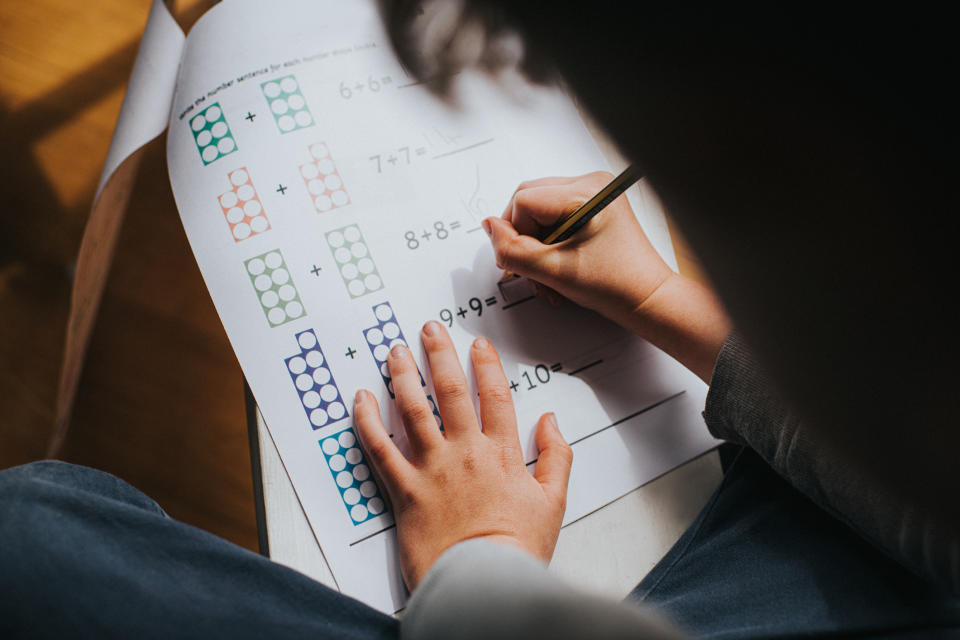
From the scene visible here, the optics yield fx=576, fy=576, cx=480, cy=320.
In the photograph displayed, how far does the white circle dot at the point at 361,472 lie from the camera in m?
0.35

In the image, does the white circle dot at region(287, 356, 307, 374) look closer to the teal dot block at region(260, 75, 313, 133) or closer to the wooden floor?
the teal dot block at region(260, 75, 313, 133)

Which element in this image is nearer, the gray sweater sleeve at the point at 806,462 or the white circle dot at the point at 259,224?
the gray sweater sleeve at the point at 806,462

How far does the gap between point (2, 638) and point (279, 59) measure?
0.38 m

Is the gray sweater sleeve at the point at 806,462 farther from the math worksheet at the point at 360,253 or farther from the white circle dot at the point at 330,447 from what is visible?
the white circle dot at the point at 330,447

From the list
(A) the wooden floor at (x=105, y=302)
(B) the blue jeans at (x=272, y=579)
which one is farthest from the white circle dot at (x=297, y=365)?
(A) the wooden floor at (x=105, y=302)

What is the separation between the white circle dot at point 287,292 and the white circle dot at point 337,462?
106 mm

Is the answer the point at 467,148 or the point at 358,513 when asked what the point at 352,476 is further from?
the point at 467,148

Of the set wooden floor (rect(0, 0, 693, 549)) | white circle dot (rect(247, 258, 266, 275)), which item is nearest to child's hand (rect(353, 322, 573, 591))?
white circle dot (rect(247, 258, 266, 275))

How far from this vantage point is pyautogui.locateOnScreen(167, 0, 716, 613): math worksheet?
0.36 m

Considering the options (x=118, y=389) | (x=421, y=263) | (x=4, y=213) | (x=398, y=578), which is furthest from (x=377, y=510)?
(x=4, y=213)

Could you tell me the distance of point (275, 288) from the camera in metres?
0.38

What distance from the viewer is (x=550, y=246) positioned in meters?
0.38

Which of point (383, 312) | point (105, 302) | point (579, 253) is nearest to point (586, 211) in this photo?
point (579, 253)

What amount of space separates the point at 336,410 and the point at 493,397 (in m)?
0.10
